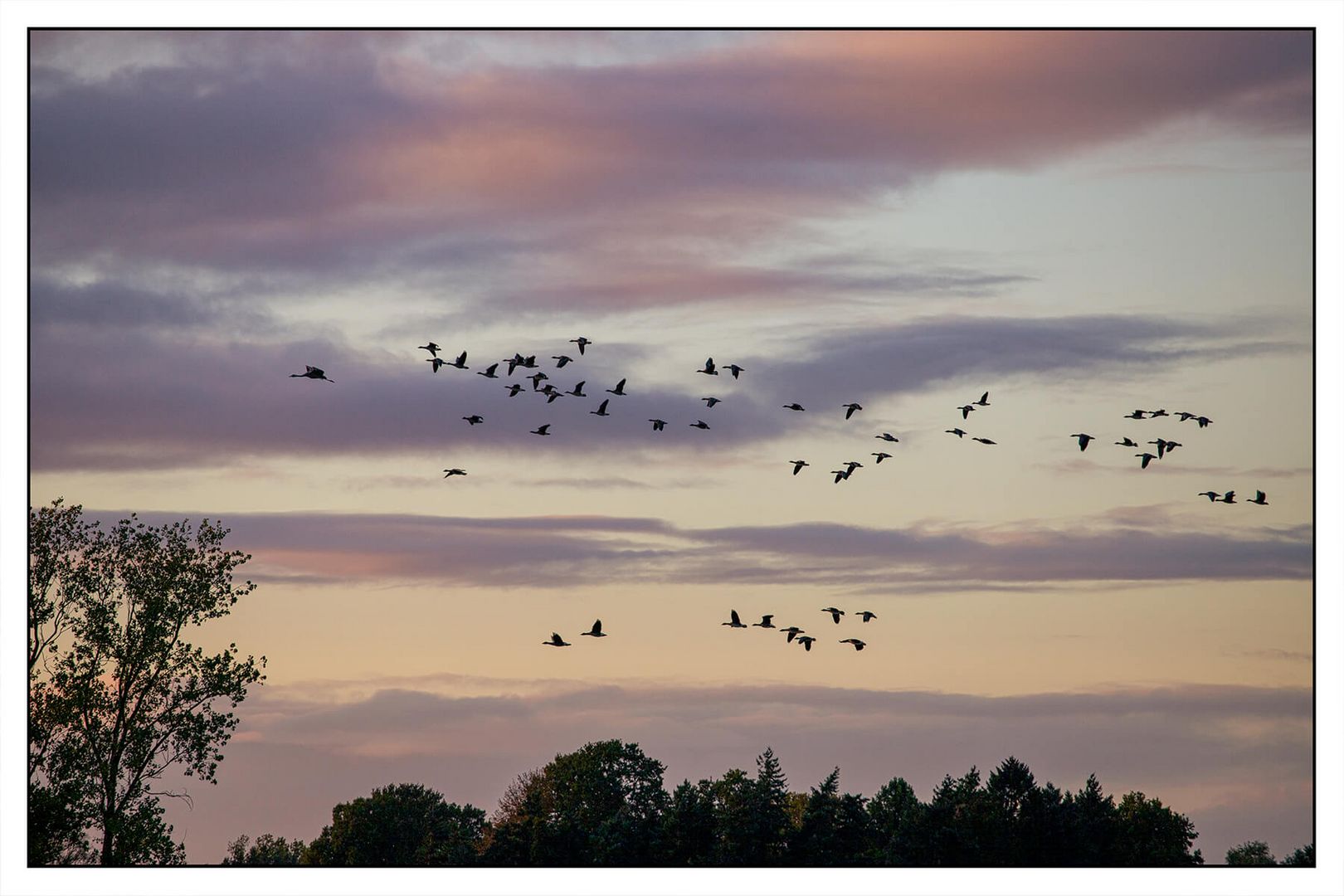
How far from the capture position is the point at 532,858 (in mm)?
68938

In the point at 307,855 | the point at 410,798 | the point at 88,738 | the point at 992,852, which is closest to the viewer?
the point at 88,738

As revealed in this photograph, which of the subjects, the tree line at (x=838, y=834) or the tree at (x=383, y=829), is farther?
the tree at (x=383, y=829)

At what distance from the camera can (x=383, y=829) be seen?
96375 mm

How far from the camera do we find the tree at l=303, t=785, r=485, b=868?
94062mm

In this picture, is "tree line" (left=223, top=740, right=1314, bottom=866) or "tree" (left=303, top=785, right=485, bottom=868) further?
"tree" (left=303, top=785, right=485, bottom=868)

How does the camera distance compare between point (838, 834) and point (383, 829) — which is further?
point (383, 829)

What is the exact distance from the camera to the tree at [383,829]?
94.1 meters

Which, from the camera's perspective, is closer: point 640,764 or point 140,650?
point 140,650
